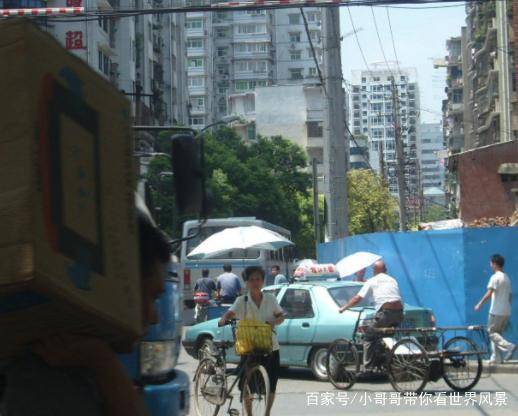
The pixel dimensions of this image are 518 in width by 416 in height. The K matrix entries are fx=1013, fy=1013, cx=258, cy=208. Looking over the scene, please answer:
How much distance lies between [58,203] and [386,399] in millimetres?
9845

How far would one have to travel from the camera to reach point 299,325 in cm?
1496

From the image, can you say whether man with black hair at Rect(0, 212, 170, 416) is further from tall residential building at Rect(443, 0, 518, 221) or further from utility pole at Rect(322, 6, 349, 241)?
tall residential building at Rect(443, 0, 518, 221)

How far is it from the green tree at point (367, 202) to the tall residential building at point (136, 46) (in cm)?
1294

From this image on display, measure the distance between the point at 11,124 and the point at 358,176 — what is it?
212 ft

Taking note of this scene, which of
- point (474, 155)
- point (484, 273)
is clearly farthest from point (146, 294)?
point (474, 155)

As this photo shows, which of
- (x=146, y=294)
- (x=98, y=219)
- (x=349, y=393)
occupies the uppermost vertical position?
(x=98, y=219)

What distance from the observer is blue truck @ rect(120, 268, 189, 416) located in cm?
504

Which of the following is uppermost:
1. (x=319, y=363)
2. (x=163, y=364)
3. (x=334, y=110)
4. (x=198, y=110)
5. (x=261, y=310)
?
(x=198, y=110)

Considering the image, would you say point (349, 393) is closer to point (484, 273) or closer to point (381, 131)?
point (484, 273)

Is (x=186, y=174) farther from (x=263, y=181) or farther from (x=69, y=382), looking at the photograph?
(x=263, y=181)

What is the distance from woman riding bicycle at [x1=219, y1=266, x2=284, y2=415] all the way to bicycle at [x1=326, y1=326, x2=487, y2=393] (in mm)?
3010

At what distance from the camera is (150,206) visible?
6148mm

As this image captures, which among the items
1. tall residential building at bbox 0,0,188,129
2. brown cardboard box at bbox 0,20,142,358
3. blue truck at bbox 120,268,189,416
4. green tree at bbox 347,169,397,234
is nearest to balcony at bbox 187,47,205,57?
tall residential building at bbox 0,0,188,129

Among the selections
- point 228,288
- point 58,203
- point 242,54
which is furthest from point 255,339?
point 242,54
